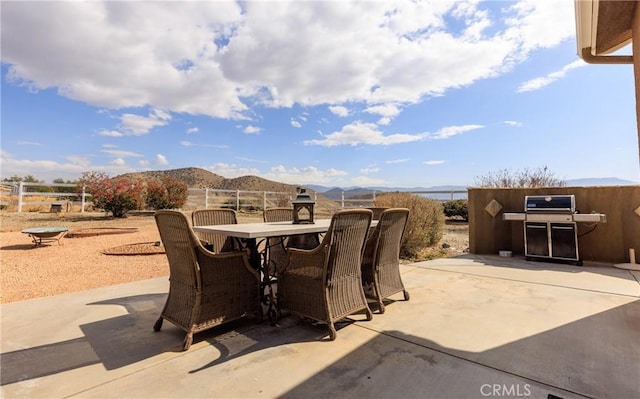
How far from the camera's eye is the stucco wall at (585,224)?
467cm

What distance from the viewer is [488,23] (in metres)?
5.24

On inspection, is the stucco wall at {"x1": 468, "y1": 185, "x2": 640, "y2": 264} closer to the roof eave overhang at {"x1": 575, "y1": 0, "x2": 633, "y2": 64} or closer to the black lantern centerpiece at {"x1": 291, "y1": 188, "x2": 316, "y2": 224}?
the roof eave overhang at {"x1": 575, "y1": 0, "x2": 633, "y2": 64}

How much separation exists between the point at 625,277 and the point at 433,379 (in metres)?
4.10

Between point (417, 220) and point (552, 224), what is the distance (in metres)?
2.13

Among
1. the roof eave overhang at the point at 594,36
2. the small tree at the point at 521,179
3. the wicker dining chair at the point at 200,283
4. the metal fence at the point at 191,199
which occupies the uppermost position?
the roof eave overhang at the point at 594,36

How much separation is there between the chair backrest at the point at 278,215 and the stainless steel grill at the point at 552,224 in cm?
404

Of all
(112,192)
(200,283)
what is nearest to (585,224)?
(200,283)

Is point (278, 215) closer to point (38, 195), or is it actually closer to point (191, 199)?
point (191, 199)

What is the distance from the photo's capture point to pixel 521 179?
1008 centimetres

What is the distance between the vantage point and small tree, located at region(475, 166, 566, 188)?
31.9ft

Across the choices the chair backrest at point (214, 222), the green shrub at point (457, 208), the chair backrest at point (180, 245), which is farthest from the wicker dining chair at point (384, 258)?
the green shrub at point (457, 208)

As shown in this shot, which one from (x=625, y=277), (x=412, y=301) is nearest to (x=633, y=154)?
(x=412, y=301)
